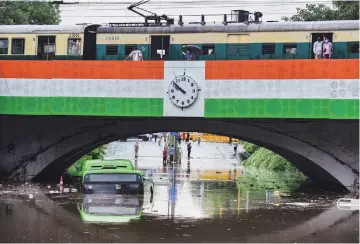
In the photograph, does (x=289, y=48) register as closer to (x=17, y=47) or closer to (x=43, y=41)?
(x=43, y=41)

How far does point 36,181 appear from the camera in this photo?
135ft

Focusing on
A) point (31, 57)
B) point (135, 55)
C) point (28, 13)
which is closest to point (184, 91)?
point (135, 55)

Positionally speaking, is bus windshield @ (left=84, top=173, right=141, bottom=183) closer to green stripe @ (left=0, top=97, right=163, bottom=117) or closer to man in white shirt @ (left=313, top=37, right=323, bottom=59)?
green stripe @ (left=0, top=97, right=163, bottom=117)

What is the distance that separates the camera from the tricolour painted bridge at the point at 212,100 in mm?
35594

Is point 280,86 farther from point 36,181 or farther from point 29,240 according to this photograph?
point 29,240

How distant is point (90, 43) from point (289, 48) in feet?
30.2

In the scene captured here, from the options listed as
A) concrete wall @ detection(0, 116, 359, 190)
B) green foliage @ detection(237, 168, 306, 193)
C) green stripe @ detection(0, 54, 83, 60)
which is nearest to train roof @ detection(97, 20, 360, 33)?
green stripe @ detection(0, 54, 83, 60)

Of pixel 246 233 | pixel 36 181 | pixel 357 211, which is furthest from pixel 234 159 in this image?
pixel 246 233

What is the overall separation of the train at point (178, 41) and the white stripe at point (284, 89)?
1884 mm

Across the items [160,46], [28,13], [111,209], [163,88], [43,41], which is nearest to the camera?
[111,209]

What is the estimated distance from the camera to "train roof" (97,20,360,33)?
3653 cm

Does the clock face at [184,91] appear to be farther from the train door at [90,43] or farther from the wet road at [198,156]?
the wet road at [198,156]

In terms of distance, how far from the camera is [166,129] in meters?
40.5

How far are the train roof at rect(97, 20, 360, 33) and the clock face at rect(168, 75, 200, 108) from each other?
8.32 ft
